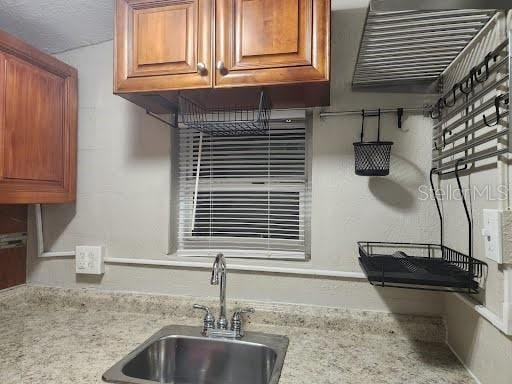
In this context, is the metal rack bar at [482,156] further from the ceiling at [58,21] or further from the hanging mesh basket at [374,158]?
the ceiling at [58,21]

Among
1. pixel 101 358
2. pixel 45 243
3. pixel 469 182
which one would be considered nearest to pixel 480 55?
pixel 469 182

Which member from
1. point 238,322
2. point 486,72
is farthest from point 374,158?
point 238,322

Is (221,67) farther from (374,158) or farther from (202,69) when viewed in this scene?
(374,158)

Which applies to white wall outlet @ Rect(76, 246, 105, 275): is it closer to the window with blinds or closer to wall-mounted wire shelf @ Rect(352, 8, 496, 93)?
the window with blinds

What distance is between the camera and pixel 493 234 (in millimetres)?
856

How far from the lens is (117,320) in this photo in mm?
1473

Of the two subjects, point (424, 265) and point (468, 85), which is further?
point (424, 265)

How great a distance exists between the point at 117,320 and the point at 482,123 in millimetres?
1586

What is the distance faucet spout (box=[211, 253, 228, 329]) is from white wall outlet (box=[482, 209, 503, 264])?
898 mm

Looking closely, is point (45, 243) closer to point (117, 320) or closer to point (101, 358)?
point (117, 320)

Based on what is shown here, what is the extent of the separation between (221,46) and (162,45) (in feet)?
0.74

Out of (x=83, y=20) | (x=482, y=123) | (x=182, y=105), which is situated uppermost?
(x=83, y=20)

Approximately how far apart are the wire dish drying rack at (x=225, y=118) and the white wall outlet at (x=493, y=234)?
0.84 m

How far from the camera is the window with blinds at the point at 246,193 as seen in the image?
156 cm
